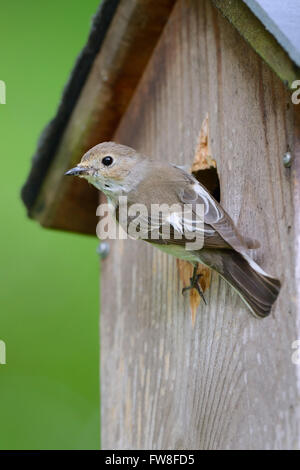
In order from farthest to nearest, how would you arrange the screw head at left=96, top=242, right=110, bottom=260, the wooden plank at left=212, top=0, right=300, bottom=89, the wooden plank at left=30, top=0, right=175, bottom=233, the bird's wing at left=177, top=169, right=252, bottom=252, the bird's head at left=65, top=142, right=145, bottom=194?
1. the screw head at left=96, top=242, right=110, bottom=260
2. the wooden plank at left=30, top=0, right=175, bottom=233
3. the bird's head at left=65, top=142, right=145, bottom=194
4. the bird's wing at left=177, top=169, right=252, bottom=252
5. the wooden plank at left=212, top=0, right=300, bottom=89

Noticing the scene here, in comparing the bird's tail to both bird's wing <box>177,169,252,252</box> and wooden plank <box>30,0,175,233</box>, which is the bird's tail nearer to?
bird's wing <box>177,169,252,252</box>

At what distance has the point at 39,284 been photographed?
5004mm

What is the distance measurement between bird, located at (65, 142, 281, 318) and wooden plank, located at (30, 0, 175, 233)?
46 cm

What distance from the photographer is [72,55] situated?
17.0 ft

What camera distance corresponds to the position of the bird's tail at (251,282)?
249 centimetres

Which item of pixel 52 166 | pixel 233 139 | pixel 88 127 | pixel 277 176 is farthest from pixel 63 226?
pixel 277 176

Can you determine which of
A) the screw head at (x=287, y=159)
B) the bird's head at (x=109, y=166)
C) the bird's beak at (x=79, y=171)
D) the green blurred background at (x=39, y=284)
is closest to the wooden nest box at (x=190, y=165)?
the screw head at (x=287, y=159)

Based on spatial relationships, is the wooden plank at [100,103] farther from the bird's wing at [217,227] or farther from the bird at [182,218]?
the bird's wing at [217,227]

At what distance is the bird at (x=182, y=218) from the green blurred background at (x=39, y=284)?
5.81 feet

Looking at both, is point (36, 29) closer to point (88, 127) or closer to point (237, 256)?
point (88, 127)

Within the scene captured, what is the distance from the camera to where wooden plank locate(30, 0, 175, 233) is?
3.46m

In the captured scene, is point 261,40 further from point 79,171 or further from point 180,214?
point 79,171

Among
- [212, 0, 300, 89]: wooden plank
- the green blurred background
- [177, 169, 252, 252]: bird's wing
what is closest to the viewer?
[212, 0, 300, 89]: wooden plank

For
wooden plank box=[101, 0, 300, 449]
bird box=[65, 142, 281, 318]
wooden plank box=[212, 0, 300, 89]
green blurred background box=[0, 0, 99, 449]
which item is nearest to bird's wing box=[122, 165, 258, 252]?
bird box=[65, 142, 281, 318]
